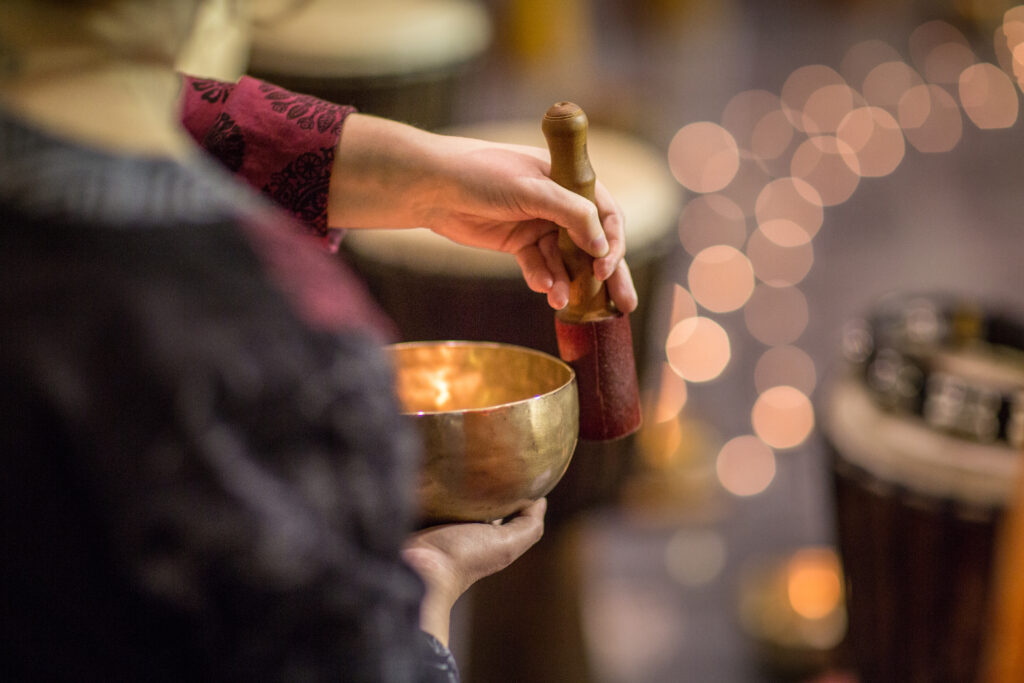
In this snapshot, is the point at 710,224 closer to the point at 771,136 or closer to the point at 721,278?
the point at 721,278

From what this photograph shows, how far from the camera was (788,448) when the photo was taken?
7.23 feet

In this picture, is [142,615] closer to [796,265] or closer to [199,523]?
[199,523]

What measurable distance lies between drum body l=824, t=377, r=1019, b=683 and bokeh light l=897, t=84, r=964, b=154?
8.03ft

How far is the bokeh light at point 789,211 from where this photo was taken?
9.72ft

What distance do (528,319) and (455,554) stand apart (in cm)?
68

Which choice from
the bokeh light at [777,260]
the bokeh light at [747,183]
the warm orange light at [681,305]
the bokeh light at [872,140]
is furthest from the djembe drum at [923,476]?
the bokeh light at [872,140]

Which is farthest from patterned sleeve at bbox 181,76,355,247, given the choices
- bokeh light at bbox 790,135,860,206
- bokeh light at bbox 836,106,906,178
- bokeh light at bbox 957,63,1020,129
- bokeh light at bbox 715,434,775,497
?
bokeh light at bbox 957,63,1020,129

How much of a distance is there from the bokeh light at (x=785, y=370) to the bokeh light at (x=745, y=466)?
19 cm

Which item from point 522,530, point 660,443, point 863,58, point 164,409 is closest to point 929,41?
point 863,58

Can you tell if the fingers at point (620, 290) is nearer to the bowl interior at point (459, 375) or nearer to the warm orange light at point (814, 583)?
the bowl interior at point (459, 375)

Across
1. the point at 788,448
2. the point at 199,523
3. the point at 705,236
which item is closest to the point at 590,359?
the point at 199,523

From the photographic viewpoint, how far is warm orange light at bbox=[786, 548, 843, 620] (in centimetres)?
178

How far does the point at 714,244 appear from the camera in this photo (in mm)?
2842

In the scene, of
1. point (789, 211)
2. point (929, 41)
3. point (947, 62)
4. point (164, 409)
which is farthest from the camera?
point (929, 41)
